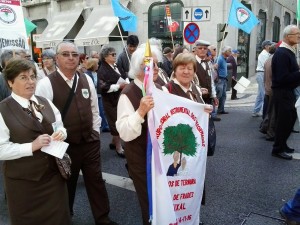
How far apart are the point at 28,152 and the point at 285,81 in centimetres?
384

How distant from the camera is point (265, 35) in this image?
17.7 m

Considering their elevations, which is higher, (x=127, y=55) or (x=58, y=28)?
(x=58, y=28)

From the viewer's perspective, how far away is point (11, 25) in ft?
18.6

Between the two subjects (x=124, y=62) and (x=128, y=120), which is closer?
(x=128, y=120)

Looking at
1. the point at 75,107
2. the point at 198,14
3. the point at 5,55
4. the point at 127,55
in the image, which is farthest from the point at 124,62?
the point at 198,14

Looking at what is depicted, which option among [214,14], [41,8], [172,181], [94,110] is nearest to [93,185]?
[94,110]

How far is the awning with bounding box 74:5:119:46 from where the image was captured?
46.7 feet

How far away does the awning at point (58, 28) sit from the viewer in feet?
55.5

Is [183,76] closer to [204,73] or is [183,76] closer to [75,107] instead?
[75,107]

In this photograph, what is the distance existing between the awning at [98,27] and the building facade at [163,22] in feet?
0.15

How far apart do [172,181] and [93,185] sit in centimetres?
102

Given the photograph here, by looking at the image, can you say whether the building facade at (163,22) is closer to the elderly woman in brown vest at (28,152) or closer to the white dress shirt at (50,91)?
the white dress shirt at (50,91)

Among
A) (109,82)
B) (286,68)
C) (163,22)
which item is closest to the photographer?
(286,68)

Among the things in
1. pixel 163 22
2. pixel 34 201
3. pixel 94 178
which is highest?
pixel 163 22
